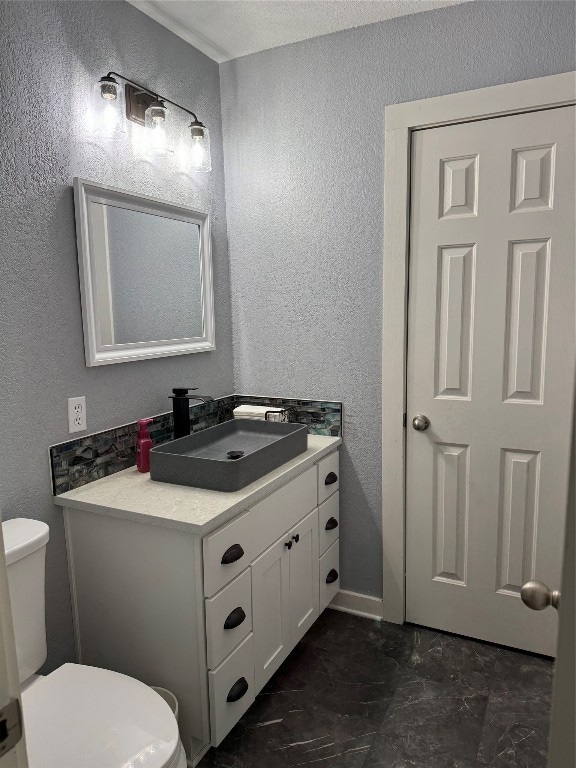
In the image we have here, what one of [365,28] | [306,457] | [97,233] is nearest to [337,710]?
[306,457]

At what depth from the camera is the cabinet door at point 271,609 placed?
1789 mm

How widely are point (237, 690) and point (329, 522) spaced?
31.5 inches

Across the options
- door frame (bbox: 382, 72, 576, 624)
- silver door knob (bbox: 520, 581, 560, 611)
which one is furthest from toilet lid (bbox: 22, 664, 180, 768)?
door frame (bbox: 382, 72, 576, 624)

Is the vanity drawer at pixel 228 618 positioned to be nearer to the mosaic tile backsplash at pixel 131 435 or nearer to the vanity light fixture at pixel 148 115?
the mosaic tile backsplash at pixel 131 435

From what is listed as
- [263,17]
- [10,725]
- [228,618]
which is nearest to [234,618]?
[228,618]

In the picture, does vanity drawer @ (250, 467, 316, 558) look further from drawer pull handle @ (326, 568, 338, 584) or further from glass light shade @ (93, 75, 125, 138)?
glass light shade @ (93, 75, 125, 138)

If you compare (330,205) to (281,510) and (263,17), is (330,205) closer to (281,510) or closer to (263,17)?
(263,17)

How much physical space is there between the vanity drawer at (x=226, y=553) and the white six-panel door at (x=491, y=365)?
0.87 meters

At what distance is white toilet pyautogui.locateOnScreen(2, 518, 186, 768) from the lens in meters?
1.17

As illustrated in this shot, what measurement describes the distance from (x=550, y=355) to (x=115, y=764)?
1776mm

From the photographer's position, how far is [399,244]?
7.07 feet

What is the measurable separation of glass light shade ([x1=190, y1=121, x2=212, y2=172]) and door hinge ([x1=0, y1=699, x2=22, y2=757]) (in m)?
2.02

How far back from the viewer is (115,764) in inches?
45.2

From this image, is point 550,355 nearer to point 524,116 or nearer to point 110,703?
point 524,116
